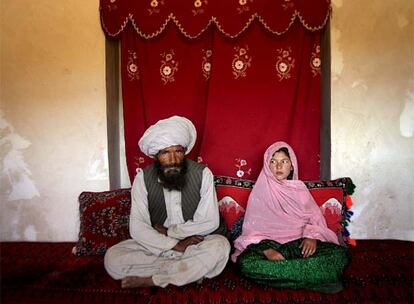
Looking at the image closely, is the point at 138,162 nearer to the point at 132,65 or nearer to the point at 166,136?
the point at 166,136

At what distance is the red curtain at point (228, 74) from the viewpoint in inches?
113

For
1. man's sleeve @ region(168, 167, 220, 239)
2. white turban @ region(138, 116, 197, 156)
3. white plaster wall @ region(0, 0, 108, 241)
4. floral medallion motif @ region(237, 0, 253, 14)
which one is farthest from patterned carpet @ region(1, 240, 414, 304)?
floral medallion motif @ region(237, 0, 253, 14)

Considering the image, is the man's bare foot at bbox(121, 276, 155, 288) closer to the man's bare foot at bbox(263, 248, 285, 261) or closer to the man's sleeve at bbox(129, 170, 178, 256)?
the man's sleeve at bbox(129, 170, 178, 256)

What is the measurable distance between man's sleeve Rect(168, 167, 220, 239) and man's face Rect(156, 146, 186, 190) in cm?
18

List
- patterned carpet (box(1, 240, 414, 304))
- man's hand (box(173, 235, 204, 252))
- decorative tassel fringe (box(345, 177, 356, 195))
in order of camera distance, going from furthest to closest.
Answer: decorative tassel fringe (box(345, 177, 356, 195))
man's hand (box(173, 235, 204, 252))
patterned carpet (box(1, 240, 414, 304))

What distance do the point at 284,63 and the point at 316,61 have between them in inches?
11.1

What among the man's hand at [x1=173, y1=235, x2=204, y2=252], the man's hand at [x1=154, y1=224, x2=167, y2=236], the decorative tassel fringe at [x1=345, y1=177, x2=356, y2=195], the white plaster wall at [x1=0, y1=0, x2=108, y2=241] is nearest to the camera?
the man's hand at [x1=173, y1=235, x2=204, y2=252]

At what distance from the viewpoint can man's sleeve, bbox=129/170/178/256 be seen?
222 centimetres

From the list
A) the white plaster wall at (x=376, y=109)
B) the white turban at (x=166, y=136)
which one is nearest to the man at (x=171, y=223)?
the white turban at (x=166, y=136)

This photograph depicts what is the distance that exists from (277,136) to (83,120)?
5.76 ft

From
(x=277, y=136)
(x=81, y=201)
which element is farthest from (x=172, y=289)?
(x=277, y=136)

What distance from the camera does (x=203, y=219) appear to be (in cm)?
234

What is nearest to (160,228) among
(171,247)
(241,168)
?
(171,247)

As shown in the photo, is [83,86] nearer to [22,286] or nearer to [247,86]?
[247,86]
